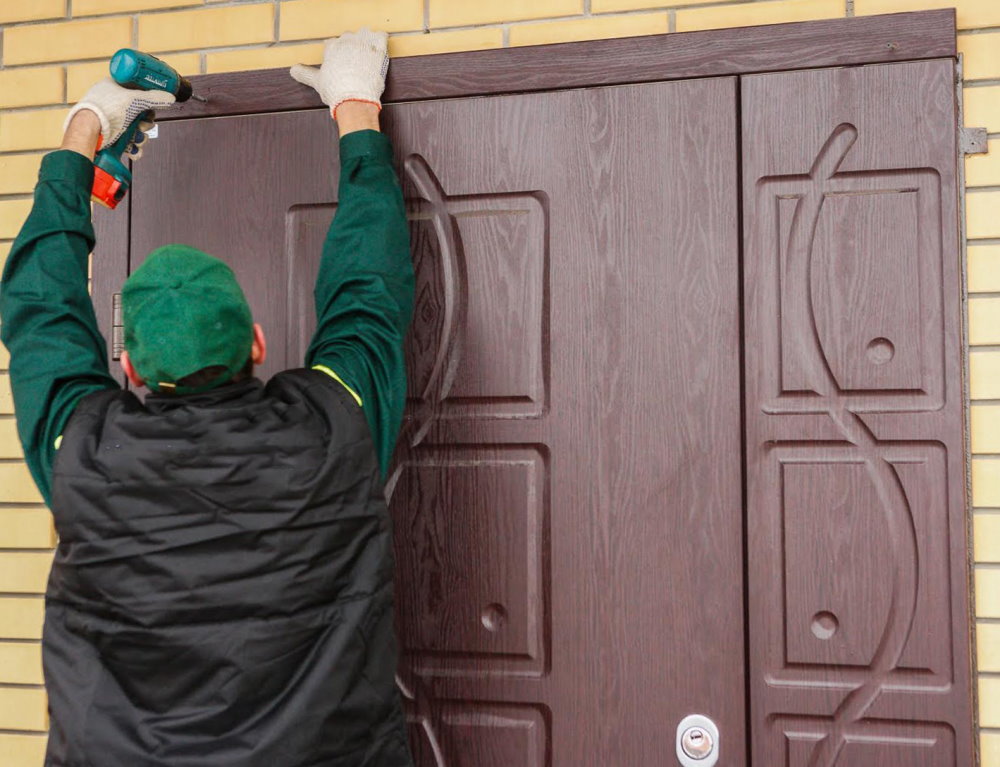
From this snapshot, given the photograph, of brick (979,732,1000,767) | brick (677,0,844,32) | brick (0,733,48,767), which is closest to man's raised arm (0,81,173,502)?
brick (0,733,48,767)

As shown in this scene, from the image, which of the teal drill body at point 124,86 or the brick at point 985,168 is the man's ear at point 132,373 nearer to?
the teal drill body at point 124,86

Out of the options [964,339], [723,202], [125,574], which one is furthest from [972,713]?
[125,574]

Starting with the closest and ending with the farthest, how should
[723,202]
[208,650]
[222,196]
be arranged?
1. [208,650]
2. [723,202]
3. [222,196]

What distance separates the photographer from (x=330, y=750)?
161cm

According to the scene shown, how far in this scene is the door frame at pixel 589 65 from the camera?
207cm

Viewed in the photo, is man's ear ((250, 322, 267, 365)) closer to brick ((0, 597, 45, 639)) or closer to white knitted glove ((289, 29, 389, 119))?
white knitted glove ((289, 29, 389, 119))

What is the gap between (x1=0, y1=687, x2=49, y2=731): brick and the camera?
2354mm

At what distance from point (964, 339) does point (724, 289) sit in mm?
472

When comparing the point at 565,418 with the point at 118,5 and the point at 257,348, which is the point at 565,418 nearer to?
the point at 257,348

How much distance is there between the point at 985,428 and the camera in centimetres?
201

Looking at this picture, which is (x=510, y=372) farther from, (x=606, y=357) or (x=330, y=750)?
(x=330, y=750)

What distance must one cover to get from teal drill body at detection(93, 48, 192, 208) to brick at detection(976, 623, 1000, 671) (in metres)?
1.93

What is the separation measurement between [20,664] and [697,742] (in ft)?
4.99

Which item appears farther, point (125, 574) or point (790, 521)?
point (790, 521)
